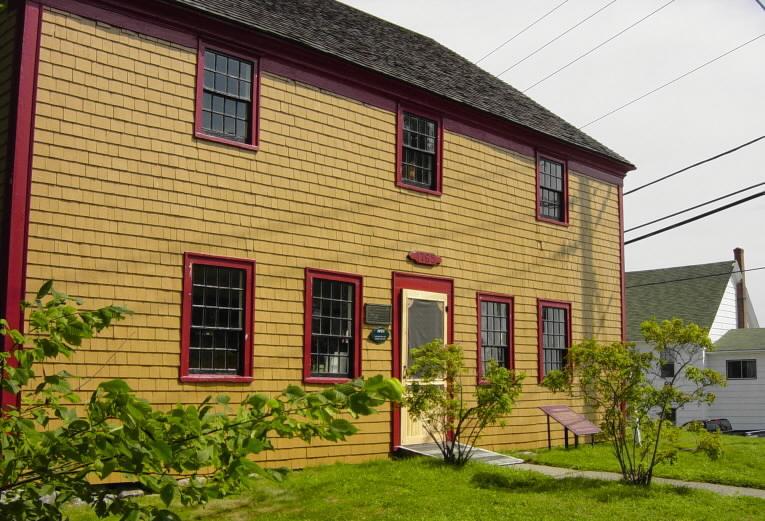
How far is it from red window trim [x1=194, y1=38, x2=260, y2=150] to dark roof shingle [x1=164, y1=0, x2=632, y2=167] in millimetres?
451

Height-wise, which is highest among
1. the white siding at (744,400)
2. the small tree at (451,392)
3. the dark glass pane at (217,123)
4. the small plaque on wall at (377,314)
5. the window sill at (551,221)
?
the dark glass pane at (217,123)

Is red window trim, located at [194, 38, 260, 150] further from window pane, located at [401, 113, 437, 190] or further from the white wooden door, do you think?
the white wooden door

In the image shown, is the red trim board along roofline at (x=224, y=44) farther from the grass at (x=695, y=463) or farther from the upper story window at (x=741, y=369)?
the upper story window at (x=741, y=369)

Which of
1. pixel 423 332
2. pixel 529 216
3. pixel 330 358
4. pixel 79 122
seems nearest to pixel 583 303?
pixel 529 216

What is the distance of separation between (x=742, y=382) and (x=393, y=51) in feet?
81.3

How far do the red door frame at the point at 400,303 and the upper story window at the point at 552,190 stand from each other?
3621 millimetres

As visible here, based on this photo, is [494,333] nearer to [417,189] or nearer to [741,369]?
[417,189]

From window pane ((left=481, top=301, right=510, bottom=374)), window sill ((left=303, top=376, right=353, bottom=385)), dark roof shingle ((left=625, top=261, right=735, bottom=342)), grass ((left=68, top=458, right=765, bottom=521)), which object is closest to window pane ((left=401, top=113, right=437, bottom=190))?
window pane ((left=481, top=301, right=510, bottom=374))

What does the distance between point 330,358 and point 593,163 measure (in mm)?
9215

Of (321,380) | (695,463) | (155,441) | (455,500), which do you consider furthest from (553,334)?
(155,441)

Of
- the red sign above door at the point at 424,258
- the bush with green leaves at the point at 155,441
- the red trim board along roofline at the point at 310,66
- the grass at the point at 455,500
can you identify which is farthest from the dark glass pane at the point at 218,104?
the bush with green leaves at the point at 155,441

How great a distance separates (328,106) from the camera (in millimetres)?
12789

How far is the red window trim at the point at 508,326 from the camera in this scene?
14914 millimetres

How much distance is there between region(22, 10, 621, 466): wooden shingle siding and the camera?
9.75 meters
